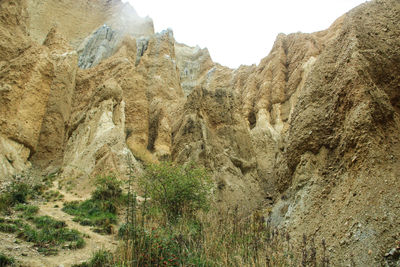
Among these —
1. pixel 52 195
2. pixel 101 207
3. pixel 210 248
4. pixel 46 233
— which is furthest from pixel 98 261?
pixel 52 195

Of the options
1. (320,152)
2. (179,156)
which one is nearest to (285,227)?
(320,152)

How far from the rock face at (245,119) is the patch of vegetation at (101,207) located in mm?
2337

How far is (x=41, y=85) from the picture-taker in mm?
25125

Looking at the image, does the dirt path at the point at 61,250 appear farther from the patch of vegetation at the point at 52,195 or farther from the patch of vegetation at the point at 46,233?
the patch of vegetation at the point at 52,195

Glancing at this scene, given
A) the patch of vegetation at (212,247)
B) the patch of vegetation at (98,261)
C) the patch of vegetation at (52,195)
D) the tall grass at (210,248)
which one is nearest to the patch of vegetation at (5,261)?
the patch of vegetation at (98,261)

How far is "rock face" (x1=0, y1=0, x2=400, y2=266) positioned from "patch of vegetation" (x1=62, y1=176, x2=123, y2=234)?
7.67 ft

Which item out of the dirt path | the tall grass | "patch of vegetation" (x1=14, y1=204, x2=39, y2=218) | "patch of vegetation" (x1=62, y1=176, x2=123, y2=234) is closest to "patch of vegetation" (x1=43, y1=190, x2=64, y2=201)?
"patch of vegetation" (x1=62, y1=176, x2=123, y2=234)

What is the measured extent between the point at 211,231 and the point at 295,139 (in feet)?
16.8

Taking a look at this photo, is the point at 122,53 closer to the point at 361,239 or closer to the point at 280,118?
the point at 280,118

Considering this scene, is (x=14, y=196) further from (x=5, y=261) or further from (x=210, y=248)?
(x=210, y=248)

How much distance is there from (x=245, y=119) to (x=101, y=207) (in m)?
15.7

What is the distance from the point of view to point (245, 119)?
26328 mm

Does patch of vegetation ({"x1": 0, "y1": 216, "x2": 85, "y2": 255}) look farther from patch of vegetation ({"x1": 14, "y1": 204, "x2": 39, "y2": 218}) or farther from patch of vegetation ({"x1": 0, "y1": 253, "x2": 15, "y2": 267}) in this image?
patch of vegetation ({"x1": 0, "y1": 253, "x2": 15, "y2": 267})

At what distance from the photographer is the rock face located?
7.34 metres
